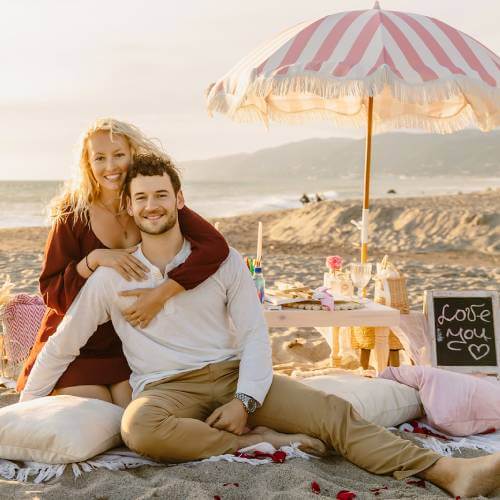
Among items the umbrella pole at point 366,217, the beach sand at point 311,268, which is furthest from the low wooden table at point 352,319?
the beach sand at point 311,268

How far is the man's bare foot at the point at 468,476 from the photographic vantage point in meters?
2.62

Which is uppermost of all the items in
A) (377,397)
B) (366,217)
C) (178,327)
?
(366,217)

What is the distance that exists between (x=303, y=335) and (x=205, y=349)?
2.82 meters

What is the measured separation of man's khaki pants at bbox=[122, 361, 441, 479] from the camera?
280cm

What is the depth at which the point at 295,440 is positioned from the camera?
300cm

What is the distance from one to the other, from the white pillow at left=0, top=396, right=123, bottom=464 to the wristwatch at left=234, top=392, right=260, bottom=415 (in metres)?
0.56

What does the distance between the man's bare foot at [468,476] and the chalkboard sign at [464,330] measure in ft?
5.54

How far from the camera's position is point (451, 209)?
48.1 feet

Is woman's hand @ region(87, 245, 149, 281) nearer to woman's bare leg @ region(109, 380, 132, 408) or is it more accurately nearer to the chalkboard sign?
woman's bare leg @ region(109, 380, 132, 408)

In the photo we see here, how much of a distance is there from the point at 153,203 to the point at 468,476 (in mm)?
1666

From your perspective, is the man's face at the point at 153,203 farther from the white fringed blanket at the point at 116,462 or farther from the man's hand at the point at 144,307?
the white fringed blanket at the point at 116,462

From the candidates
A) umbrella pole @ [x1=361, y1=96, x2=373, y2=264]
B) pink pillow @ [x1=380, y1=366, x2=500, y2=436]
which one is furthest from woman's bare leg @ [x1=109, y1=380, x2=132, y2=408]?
umbrella pole @ [x1=361, y1=96, x2=373, y2=264]

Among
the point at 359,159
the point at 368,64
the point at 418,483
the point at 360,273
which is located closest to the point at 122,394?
the point at 418,483

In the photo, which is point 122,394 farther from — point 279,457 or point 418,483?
point 418,483
